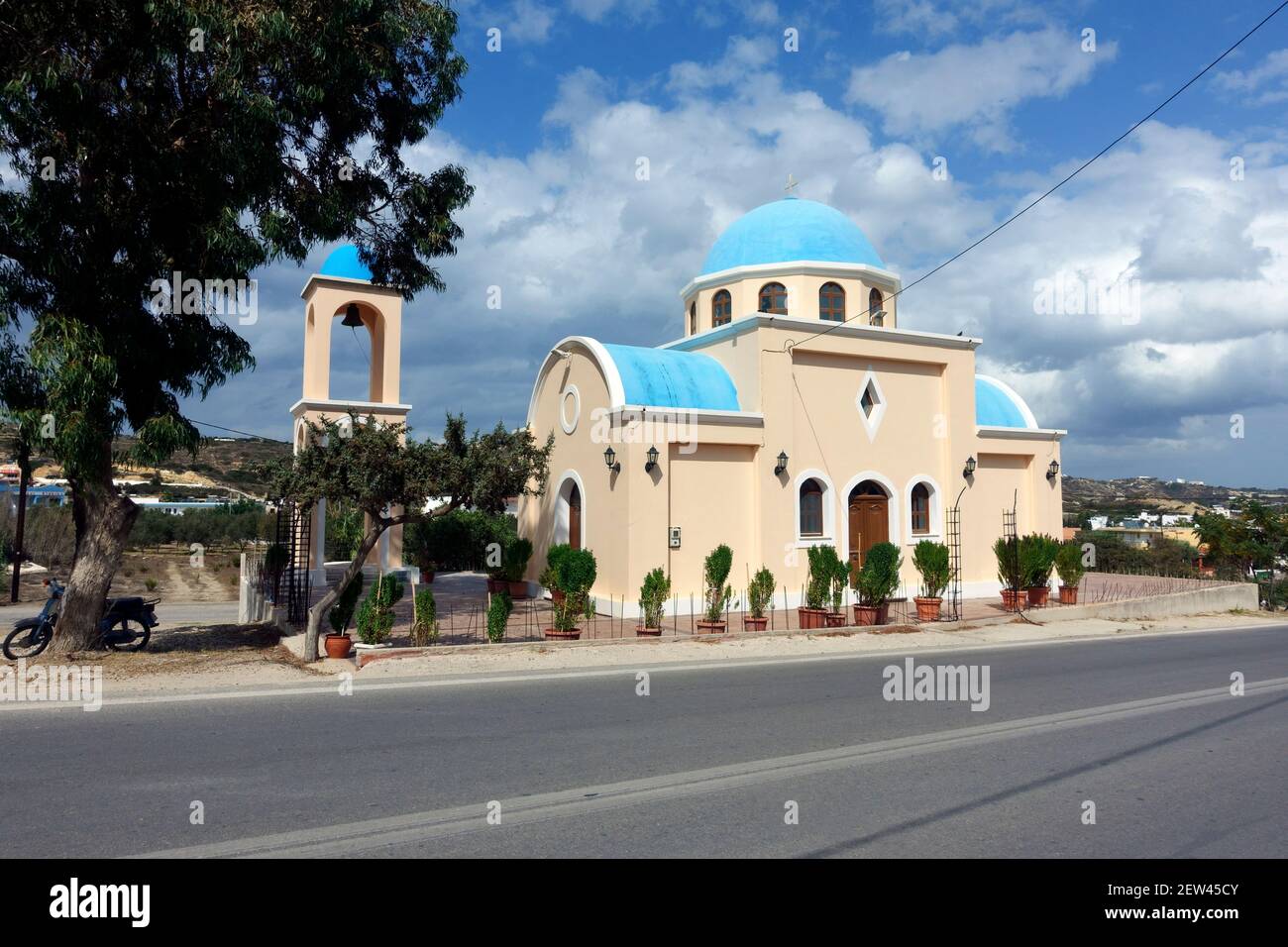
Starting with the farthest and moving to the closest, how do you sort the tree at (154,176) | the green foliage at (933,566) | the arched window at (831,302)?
the arched window at (831,302) < the green foliage at (933,566) < the tree at (154,176)

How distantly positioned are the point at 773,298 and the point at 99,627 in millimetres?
16260

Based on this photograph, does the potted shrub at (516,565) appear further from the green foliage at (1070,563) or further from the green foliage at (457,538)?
the green foliage at (1070,563)

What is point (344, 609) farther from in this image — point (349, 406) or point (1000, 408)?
point (1000, 408)

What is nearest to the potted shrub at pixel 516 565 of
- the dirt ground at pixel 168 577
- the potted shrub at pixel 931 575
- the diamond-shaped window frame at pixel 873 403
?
the diamond-shaped window frame at pixel 873 403

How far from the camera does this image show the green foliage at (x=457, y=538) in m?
28.3

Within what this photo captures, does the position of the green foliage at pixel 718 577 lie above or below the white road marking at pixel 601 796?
above

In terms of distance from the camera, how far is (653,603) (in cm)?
1455

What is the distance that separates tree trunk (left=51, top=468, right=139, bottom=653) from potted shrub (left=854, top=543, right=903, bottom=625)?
1205cm

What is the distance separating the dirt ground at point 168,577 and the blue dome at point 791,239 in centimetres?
1711

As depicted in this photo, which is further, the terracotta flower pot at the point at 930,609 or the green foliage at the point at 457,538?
the green foliage at the point at 457,538

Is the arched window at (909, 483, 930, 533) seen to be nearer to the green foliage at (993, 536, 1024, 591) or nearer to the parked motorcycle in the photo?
the green foliage at (993, 536, 1024, 591)

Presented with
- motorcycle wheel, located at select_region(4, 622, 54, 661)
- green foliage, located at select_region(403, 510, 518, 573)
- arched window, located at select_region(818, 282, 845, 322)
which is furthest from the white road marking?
green foliage, located at select_region(403, 510, 518, 573)
